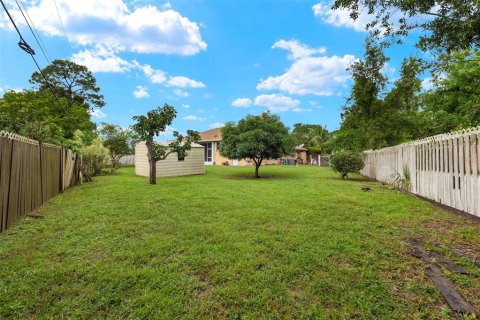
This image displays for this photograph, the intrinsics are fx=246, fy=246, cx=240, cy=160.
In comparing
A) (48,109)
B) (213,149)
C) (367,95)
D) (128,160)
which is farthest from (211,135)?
(367,95)

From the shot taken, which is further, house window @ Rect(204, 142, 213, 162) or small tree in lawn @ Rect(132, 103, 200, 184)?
house window @ Rect(204, 142, 213, 162)

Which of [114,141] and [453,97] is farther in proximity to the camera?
[114,141]

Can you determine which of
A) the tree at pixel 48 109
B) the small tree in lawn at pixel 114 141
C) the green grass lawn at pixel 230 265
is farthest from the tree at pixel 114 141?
the green grass lawn at pixel 230 265

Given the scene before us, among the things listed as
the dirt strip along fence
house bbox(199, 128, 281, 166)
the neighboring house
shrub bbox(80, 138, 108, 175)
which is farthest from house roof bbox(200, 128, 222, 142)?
the dirt strip along fence

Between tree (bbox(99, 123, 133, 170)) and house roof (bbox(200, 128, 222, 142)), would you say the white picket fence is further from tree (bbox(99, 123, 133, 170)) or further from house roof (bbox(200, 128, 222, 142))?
house roof (bbox(200, 128, 222, 142))

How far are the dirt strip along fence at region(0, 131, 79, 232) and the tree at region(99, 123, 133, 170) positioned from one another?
1210 centimetres

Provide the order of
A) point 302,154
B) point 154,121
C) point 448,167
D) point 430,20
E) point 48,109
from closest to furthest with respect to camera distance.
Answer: point 430,20, point 448,167, point 154,121, point 48,109, point 302,154

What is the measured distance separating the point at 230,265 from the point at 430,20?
15.3ft

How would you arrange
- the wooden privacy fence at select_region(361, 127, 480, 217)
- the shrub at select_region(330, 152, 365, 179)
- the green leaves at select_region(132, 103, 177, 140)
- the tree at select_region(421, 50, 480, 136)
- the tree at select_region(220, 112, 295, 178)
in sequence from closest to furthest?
the wooden privacy fence at select_region(361, 127, 480, 217) → the green leaves at select_region(132, 103, 177, 140) → the tree at select_region(421, 50, 480, 136) → the shrub at select_region(330, 152, 365, 179) → the tree at select_region(220, 112, 295, 178)

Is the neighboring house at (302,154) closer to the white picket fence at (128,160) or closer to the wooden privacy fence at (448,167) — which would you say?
the white picket fence at (128,160)

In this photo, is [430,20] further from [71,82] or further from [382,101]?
[71,82]

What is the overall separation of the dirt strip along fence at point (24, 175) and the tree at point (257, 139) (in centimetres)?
797

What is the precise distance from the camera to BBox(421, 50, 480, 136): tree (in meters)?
11.0

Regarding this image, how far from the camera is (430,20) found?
3.80 metres
